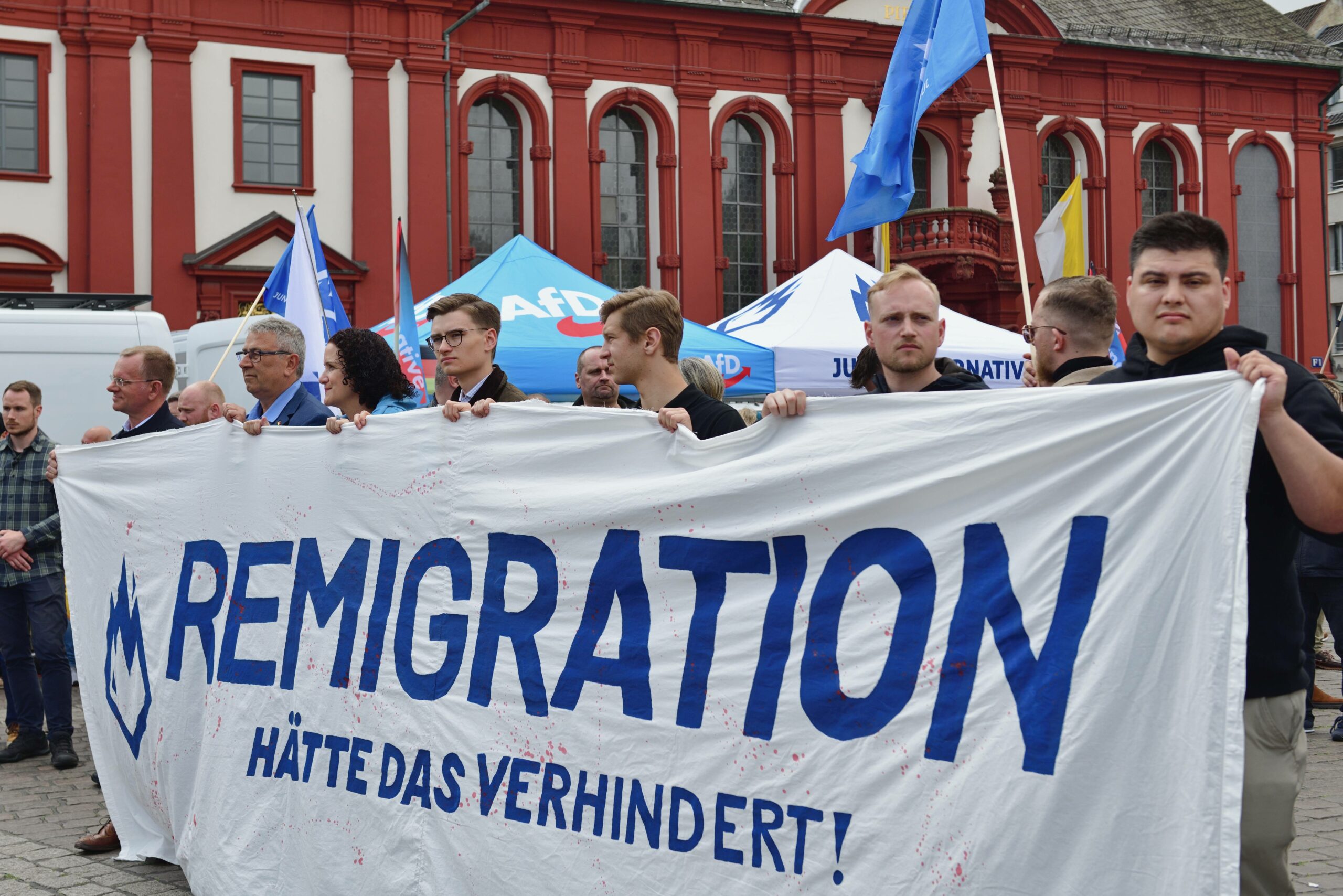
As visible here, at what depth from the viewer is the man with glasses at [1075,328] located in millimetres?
4773

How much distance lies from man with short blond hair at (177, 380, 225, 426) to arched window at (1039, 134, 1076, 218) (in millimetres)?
23674

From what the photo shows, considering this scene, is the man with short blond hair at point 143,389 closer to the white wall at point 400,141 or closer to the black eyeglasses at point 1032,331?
the black eyeglasses at point 1032,331

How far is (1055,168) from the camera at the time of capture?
2966cm

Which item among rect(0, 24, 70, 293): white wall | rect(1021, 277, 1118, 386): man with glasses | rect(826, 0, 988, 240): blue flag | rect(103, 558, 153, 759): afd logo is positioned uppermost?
rect(0, 24, 70, 293): white wall

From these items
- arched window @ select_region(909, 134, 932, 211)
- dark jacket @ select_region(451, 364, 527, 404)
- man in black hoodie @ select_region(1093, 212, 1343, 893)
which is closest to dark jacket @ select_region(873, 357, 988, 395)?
man in black hoodie @ select_region(1093, 212, 1343, 893)

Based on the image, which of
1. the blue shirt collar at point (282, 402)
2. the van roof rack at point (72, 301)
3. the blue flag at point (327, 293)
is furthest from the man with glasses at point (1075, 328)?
the van roof rack at point (72, 301)

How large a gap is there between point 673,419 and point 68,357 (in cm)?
1016

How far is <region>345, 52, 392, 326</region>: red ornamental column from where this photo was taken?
77.0ft

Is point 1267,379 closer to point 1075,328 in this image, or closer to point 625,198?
point 1075,328

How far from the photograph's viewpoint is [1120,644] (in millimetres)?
3021

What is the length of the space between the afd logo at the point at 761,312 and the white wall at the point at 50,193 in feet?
38.2

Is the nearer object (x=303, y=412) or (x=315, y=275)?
(x=303, y=412)

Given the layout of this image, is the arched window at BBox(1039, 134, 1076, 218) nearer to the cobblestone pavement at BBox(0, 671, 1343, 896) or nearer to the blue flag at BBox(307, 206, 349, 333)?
the blue flag at BBox(307, 206, 349, 333)

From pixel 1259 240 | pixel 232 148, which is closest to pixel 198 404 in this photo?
pixel 232 148
